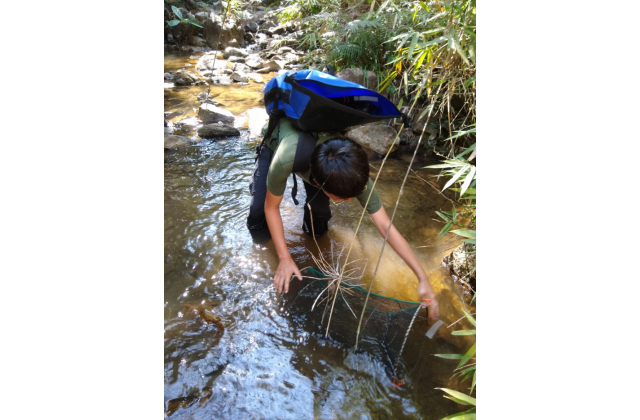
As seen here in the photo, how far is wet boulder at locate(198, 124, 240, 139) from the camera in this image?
4.83m

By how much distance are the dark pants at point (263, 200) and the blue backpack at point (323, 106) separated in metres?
0.57

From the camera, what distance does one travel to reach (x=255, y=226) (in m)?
2.92

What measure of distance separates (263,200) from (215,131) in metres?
2.59

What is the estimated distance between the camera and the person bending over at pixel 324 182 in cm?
161

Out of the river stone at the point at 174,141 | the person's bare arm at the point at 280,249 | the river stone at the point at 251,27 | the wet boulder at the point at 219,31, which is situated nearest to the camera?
the person's bare arm at the point at 280,249

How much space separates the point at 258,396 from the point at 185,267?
1199 millimetres

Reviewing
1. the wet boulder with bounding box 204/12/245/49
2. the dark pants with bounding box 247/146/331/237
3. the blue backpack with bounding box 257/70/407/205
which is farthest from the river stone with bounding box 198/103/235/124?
the wet boulder with bounding box 204/12/245/49

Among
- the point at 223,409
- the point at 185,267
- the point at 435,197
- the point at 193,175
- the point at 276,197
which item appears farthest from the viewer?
the point at 193,175

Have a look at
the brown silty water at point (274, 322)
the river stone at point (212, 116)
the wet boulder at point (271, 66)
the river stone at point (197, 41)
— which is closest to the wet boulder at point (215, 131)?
the river stone at point (212, 116)

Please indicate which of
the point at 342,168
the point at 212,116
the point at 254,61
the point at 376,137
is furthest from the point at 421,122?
the point at 254,61

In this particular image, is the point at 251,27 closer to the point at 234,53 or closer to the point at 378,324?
the point at 234,53

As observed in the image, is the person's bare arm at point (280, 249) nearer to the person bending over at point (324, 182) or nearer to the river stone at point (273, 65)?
the person bending over at point (324, 182)
